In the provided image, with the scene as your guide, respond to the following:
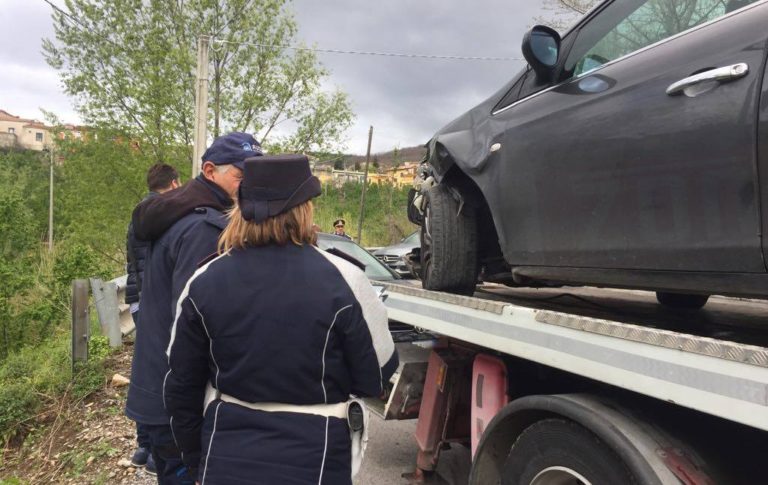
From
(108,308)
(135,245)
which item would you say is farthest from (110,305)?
(135,245)

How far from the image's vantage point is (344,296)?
179cm

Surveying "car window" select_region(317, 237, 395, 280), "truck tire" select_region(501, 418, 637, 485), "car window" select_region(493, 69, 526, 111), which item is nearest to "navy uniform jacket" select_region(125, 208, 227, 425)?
"truck tire" select_region(501, 418, 637, 485)

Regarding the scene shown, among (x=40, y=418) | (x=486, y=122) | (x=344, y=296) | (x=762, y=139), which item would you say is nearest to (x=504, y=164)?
(x=486, y=122)

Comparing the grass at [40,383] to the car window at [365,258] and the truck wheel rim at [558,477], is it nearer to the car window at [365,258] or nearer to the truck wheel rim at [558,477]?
the car window at [365,258]

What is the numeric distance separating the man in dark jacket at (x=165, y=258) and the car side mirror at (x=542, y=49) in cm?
143

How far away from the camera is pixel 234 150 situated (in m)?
2.40

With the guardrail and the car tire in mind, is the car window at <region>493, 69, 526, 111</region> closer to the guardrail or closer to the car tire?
the car tire

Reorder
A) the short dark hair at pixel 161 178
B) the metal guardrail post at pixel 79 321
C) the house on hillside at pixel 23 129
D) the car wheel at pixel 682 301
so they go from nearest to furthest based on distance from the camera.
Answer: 1. the car wheel at pixel 682 301
2. the short dark hair at pixel 161 178
3. the metal guardrail post at pixel 79 321
4. the house on hillside at pixel 23 129

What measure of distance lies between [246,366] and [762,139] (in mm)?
1708

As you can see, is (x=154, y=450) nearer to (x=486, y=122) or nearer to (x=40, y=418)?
(x=486, y=122)

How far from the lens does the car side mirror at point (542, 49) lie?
2.91m

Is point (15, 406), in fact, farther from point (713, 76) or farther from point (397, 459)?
point (713, 76)

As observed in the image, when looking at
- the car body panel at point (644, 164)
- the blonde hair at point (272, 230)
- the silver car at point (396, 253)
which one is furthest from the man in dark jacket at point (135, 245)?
the silver car at point (396, 253)

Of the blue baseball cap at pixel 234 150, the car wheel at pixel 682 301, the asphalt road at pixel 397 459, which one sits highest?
the blue baseball cap at pixel 234 150
